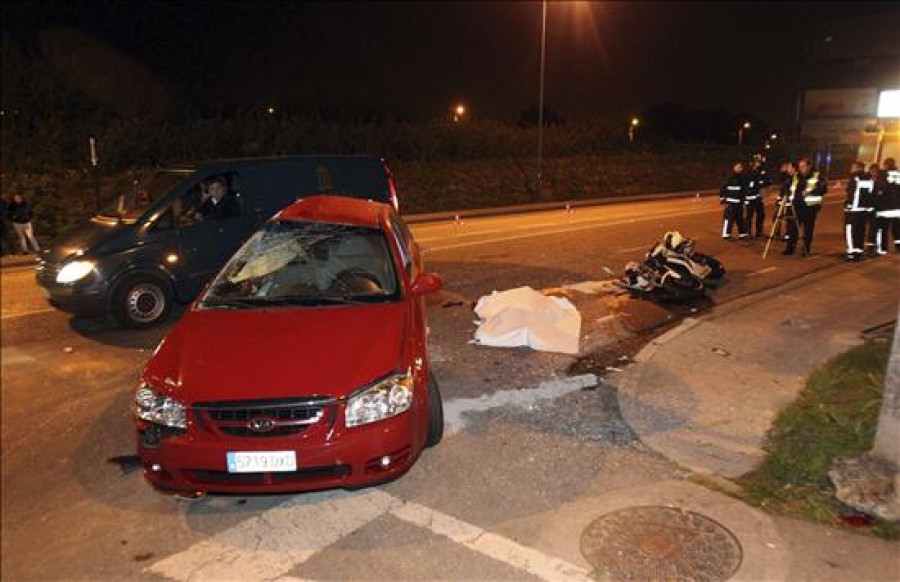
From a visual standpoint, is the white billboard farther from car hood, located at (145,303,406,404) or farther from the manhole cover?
car hood, located at (145,303,406,404)

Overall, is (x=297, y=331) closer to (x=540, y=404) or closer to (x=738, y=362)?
(x=540, y=404)

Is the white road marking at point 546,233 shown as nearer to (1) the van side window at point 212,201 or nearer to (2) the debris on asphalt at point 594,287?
(2) the debris on asphalt at point 594,287

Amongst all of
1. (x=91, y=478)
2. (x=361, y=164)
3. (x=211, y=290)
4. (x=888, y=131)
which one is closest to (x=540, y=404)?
(x=211, y=290)

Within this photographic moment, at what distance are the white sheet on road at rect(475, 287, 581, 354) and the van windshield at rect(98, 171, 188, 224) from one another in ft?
14.0

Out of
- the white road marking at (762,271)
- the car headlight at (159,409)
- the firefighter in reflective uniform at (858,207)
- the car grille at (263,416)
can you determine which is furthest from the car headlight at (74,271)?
the firefighter in reflective uniform at (858,207)

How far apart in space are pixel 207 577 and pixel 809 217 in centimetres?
1323

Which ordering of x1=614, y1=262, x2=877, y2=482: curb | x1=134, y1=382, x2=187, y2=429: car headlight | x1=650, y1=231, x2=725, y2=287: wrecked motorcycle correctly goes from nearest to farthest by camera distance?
x1=134, y1=382, x2=187, y2=429: car headlight < x1=614, y1=262, x2=877, y2=482: curb < x1=650, y1=231, x2=725, y2=287: wrecked motorcycle

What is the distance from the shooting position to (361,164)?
10445mm

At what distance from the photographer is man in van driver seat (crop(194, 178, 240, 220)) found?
8938mm

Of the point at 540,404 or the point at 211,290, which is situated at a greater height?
the point at 211,290

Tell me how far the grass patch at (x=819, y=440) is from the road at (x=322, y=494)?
508mm

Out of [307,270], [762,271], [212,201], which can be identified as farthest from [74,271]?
[762,271]

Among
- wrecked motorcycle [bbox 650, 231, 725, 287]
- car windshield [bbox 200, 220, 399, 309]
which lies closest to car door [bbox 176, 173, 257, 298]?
car windshield [bbox 200, 220, 399, 309]

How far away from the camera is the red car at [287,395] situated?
4.00 m
